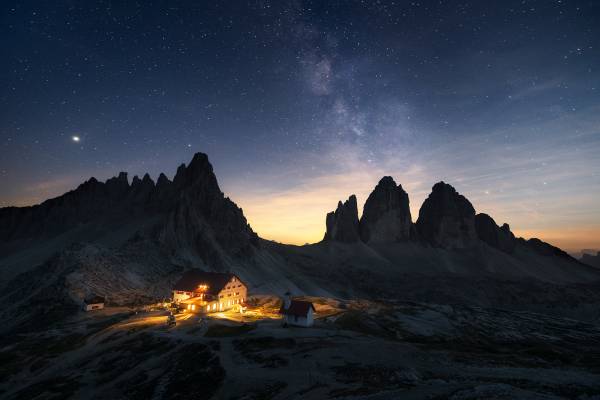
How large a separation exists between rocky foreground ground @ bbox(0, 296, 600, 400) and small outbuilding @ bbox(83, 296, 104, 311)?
200 inches

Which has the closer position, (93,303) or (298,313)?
(298,313)

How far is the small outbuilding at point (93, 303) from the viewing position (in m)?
92.9

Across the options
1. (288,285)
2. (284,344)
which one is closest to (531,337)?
(284,344)

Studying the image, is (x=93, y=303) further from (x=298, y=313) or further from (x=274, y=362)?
(x=274, y=362)

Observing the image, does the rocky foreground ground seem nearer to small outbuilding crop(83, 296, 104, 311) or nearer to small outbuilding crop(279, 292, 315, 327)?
small outbuilding crop(279, 292, 315, 327)

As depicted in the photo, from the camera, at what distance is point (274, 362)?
1727 inches

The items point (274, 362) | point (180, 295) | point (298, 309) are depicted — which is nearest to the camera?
point (274, 362)

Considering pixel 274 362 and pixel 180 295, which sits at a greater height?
pixel 180 295

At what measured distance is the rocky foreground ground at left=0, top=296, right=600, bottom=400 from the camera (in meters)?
32.7

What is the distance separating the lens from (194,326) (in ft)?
221

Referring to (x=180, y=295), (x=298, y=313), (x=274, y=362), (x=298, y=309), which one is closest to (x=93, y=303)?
(x=180, y=295)

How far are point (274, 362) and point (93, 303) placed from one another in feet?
236

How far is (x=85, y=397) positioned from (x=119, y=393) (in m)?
4.86

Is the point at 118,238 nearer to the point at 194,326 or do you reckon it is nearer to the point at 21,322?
the point at 21,322
